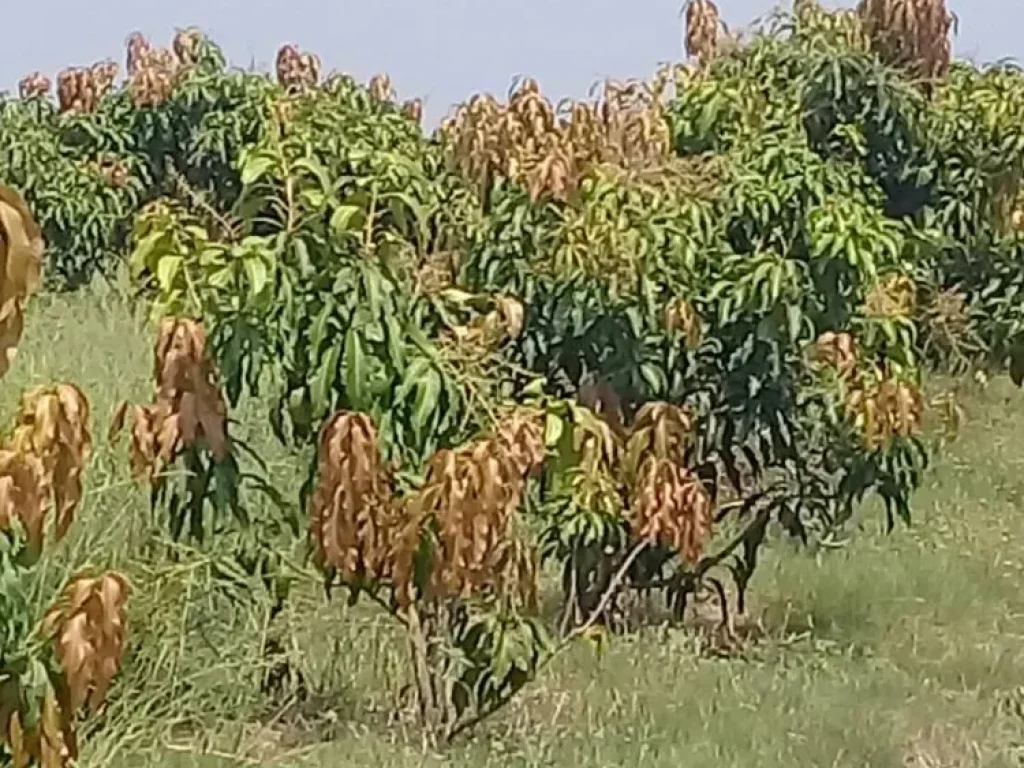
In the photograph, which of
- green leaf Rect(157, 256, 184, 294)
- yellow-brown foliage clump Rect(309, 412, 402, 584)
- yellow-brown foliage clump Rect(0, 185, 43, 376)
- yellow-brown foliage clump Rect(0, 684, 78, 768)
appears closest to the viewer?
yellow-brown foliage clump Rect(0, 185, 43, 376)

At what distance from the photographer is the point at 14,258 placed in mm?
2025

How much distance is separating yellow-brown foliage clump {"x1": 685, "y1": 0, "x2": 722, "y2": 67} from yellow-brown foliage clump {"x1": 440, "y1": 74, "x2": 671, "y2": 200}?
2.80m

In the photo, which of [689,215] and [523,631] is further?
[689,215]

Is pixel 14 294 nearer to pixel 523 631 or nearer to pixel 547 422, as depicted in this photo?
pixel 547 422

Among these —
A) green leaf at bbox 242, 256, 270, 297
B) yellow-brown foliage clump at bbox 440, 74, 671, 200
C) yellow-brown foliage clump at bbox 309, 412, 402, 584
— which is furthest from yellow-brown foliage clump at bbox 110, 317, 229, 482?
yellow-brown foliage clump at bbox 440, 74, 671, 200

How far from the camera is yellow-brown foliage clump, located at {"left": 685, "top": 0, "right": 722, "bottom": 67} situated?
31.3 feet

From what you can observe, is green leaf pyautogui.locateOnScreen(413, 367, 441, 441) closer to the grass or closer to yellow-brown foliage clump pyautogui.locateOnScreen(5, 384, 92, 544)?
the grass

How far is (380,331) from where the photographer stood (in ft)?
14.9

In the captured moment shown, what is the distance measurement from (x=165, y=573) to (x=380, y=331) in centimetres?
107

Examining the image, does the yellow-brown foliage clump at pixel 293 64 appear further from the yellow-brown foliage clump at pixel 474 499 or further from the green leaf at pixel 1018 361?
the yellow-brown foliage clump at pixel 474 499

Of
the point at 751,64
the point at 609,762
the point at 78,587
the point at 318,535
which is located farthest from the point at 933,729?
the point at 751,64

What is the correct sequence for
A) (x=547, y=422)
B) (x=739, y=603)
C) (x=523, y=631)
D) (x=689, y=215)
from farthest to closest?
(x=739, y=603), (x=689, y=215), (x=523, y=631), (x=547, y=422)

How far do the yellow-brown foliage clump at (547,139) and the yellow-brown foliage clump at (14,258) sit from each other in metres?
Result: 3.86

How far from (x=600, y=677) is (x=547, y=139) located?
1703 millimetres
